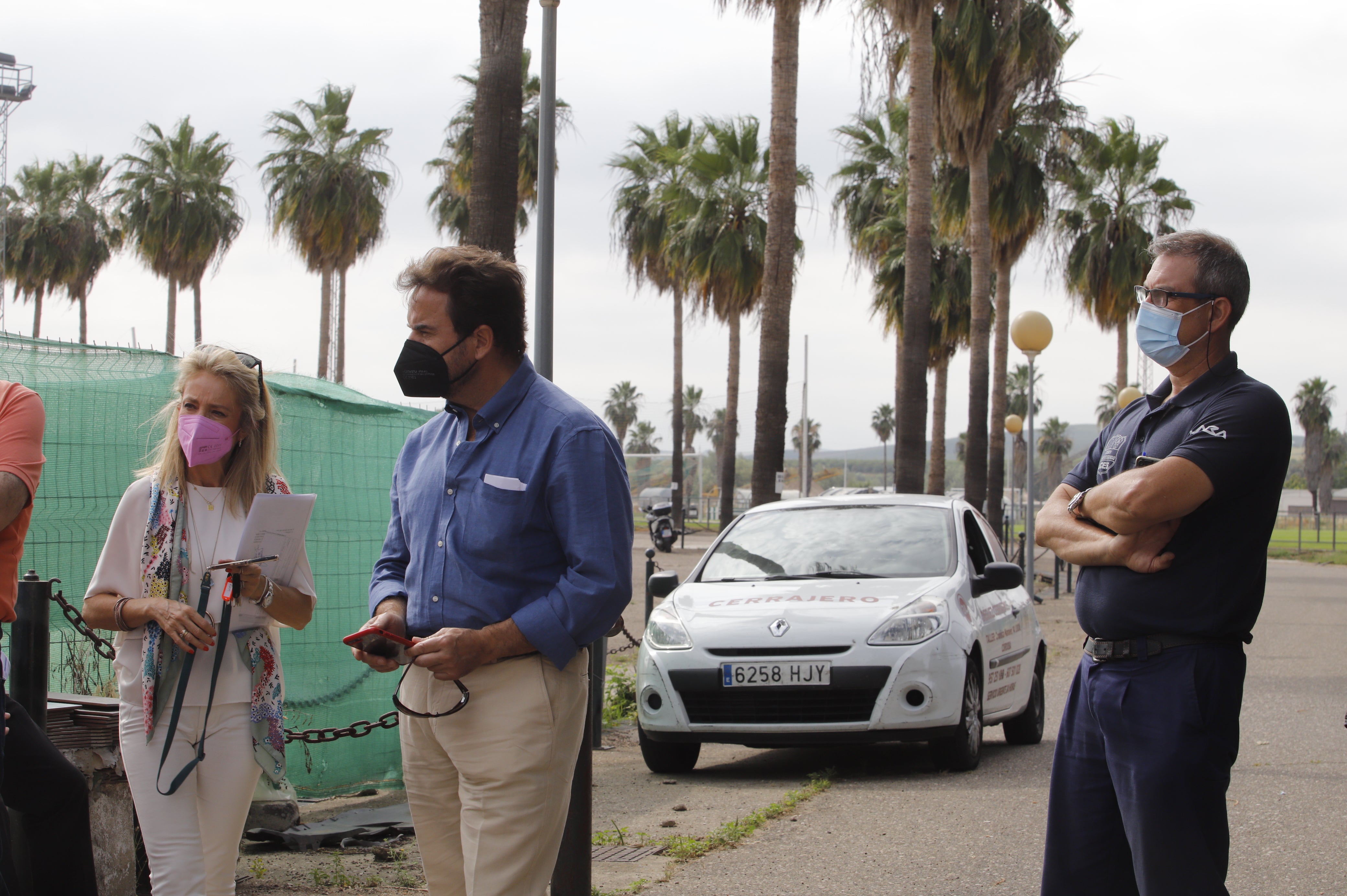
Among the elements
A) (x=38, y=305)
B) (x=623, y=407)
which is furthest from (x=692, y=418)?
(x=38, y=305)

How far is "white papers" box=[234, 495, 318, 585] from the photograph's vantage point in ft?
11.1

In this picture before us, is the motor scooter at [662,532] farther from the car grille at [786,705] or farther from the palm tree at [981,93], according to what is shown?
the car grille at [786,705]

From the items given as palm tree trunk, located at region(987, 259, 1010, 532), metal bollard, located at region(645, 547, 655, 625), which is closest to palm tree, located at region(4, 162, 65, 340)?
palm tree trunk, located at region(987, 259, 1010, 532)

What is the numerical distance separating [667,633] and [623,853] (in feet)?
6.37

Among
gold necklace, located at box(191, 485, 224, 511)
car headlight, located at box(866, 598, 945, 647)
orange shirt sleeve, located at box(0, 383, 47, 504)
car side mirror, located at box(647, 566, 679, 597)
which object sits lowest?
car headlight, located at box(866, 598, 945, 647)

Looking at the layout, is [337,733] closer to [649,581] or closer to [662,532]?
[649,581]

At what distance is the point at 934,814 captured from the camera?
6.32m

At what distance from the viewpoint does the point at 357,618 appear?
263 inches

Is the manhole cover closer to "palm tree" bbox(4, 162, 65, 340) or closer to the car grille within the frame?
the car grille

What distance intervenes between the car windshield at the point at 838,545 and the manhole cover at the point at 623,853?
7.97ft

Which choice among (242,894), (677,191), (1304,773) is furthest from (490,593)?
(677,191)

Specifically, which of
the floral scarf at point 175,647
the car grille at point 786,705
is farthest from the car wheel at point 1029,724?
the floral scarf at point 175,647

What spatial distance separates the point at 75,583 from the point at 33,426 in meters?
2.43

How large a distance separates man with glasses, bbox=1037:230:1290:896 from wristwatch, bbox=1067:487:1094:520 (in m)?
0.03
